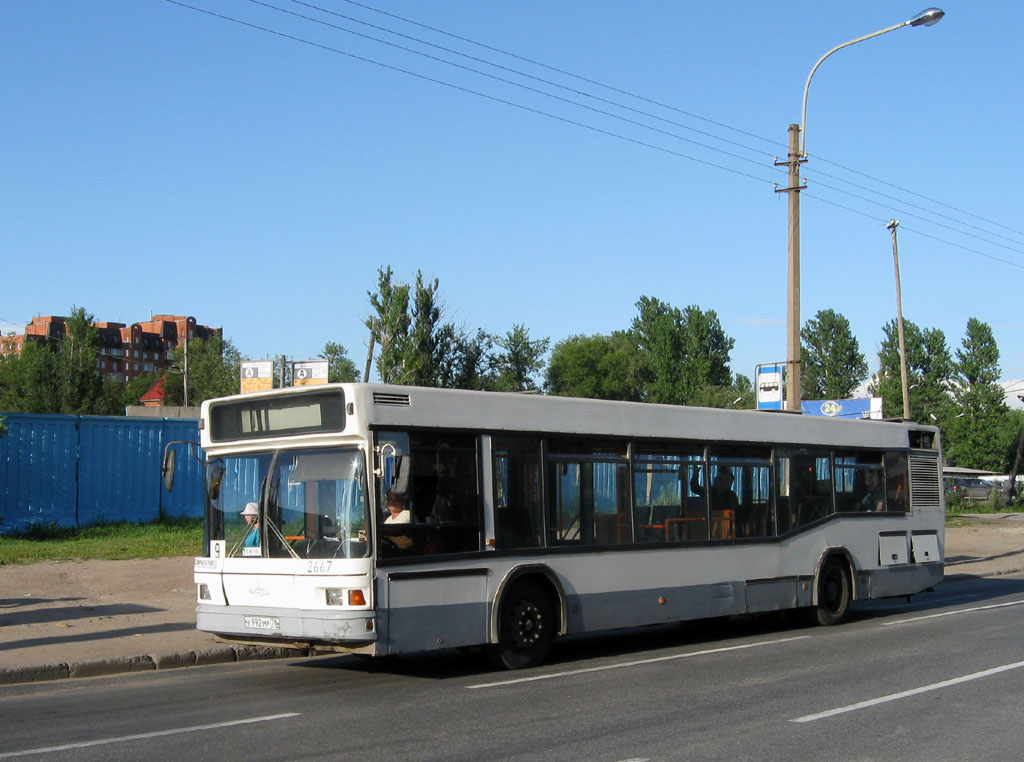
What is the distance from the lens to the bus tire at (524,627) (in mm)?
10922

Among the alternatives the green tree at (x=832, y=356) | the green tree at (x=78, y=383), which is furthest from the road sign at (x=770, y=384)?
the green tree at (x=832, y=356)

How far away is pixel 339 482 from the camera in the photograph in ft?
32.5

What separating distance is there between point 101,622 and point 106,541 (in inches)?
360

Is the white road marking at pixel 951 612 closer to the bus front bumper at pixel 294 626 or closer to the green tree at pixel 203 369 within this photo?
the bus front bumper at pixel 294 626

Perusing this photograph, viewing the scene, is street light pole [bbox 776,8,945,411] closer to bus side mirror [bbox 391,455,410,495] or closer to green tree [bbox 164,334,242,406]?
bus side mirror [bbox 391,455,410,495]

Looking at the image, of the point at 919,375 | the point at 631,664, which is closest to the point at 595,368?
the point at 919,375

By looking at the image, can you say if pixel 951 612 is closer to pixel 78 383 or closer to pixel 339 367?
pixel 339 367

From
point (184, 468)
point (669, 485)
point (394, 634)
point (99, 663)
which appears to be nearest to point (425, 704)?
point (394, 634)

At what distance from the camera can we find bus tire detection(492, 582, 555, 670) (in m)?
10.9

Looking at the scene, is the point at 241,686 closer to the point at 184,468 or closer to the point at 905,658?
the point at 905,658

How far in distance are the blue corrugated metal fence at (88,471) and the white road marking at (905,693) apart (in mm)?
19490

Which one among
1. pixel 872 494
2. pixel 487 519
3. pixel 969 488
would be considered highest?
pixel 872 494

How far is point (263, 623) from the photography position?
1015 cm

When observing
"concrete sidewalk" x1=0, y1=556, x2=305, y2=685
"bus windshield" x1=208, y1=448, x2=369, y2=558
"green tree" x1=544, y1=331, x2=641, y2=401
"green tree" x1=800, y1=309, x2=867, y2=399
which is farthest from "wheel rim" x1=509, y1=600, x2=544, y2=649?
"green tree" x1=544, y1=331, x2=641, y2=401
